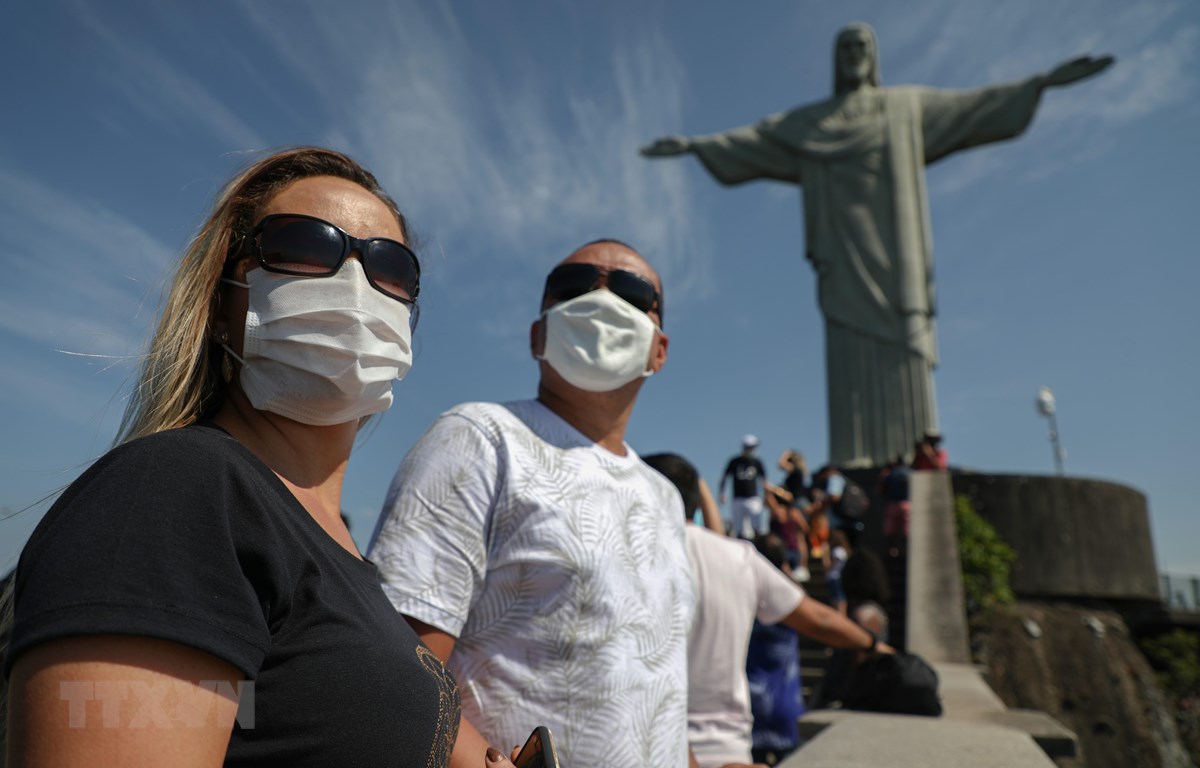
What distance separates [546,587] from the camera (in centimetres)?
179

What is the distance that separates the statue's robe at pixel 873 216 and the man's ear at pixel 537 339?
13.7 m

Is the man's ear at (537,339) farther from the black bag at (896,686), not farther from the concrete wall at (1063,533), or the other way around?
the concrete wall at (1063,533)

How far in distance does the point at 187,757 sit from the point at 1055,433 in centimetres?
2331

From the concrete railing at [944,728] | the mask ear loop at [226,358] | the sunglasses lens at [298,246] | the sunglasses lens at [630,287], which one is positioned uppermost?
the sunglasses lens at [630,287]

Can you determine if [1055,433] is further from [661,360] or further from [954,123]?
[661,360]

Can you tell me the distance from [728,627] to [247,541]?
2.23m

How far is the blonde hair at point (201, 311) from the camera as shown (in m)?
1.15

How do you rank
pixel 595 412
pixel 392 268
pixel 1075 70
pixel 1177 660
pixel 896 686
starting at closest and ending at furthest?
pixel 392 268 < pixel 595 412 < pixel 896 686 < pixel 1177 660 < pixel 1075 70

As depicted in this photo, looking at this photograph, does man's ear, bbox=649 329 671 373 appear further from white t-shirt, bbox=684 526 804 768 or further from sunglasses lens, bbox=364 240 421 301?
sunglasses lens, bbox=364 240 421 301

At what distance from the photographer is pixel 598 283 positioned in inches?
91.0

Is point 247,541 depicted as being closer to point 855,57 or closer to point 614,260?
point 614,260

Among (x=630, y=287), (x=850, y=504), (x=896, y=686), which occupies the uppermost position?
(x=850, y=504)

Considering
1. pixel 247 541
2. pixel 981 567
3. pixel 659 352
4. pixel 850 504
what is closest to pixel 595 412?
pixel 659 352

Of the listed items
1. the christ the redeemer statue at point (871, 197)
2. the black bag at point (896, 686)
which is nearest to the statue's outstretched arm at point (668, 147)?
the christ the redeemer statue at point (871, 197)
